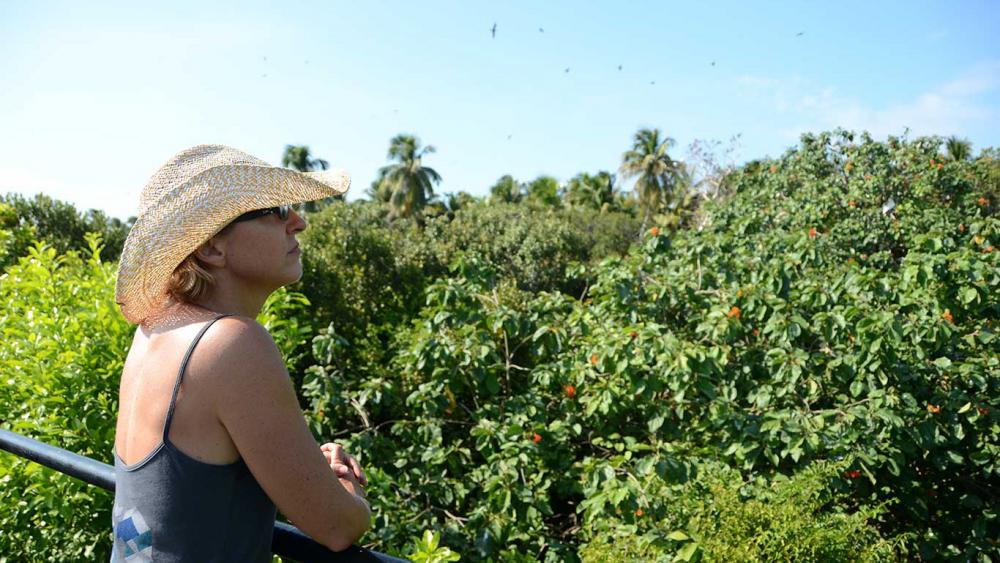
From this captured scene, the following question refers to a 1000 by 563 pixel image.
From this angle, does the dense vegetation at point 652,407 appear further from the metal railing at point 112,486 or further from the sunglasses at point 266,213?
the sunglasses at point 266,213

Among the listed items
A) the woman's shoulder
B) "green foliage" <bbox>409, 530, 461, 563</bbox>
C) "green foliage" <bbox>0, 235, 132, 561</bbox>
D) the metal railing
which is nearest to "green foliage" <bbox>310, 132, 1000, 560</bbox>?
"green foliage" <bbox>0, 235, 132, 561</bbox>

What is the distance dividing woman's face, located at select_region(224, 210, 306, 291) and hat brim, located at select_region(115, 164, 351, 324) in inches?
1.1

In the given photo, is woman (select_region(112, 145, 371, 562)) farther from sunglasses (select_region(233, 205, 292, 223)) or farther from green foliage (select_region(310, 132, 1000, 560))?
green foliage (select_region(310, 132, 1000, 560))

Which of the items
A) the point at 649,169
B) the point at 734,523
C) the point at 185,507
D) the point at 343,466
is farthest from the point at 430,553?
the point at 649,169

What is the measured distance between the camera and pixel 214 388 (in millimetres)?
1004

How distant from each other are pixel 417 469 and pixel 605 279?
196 cm

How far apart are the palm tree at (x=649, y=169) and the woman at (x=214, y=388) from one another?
1303 inches

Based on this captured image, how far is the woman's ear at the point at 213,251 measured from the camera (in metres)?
1.18

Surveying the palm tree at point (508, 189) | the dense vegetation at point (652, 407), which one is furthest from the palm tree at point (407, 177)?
the dense vegetation at point (652, 407)

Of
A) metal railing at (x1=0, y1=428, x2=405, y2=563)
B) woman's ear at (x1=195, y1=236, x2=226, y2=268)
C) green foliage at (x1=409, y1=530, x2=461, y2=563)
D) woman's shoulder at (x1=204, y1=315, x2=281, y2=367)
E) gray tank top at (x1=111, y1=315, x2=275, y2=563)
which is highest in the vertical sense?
woman's ear at (x1=195, y1=236, x2=226, y2=268)

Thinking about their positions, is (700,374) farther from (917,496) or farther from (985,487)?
(985,487)

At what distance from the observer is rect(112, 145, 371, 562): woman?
1018mm

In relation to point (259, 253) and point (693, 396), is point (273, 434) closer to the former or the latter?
point (259, 253)

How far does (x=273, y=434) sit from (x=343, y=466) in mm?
261
